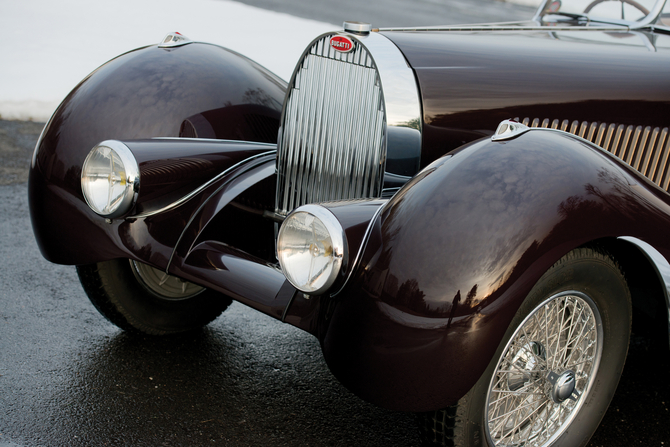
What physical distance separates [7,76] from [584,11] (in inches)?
230

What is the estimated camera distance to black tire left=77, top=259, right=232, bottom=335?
2500mm

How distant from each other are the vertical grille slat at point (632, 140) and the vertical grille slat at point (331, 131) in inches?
22.5

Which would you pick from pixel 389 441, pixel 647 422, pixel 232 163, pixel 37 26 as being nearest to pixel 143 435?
pixel 389 441

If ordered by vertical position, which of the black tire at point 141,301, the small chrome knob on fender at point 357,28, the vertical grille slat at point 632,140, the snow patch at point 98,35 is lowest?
the snow patch at point 98,35

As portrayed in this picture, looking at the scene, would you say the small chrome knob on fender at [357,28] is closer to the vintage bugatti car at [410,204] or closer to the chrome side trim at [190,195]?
the vintage bugatti car at [410,204]

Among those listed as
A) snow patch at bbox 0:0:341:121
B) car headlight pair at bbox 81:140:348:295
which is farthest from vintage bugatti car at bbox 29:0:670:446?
snow patch at bbox 0:0:341:121

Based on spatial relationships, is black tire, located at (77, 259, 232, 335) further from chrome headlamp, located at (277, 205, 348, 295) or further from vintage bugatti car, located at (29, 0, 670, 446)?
chrome headlamp, located at (277, 205, 348, 295)

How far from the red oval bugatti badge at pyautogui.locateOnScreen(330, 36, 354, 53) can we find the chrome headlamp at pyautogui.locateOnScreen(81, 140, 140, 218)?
81cm

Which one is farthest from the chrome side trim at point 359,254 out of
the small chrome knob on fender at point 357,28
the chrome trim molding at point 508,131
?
the small chrome knob on fender at point 357,28

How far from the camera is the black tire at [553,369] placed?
5.62 feet

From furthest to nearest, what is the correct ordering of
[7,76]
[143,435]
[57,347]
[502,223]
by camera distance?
[7,76], [57,347], [143,435], [502,223]

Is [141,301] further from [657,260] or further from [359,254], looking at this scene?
[657,260]

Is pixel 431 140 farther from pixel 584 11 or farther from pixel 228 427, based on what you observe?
pixel 584 11

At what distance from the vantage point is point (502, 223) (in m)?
1.62
